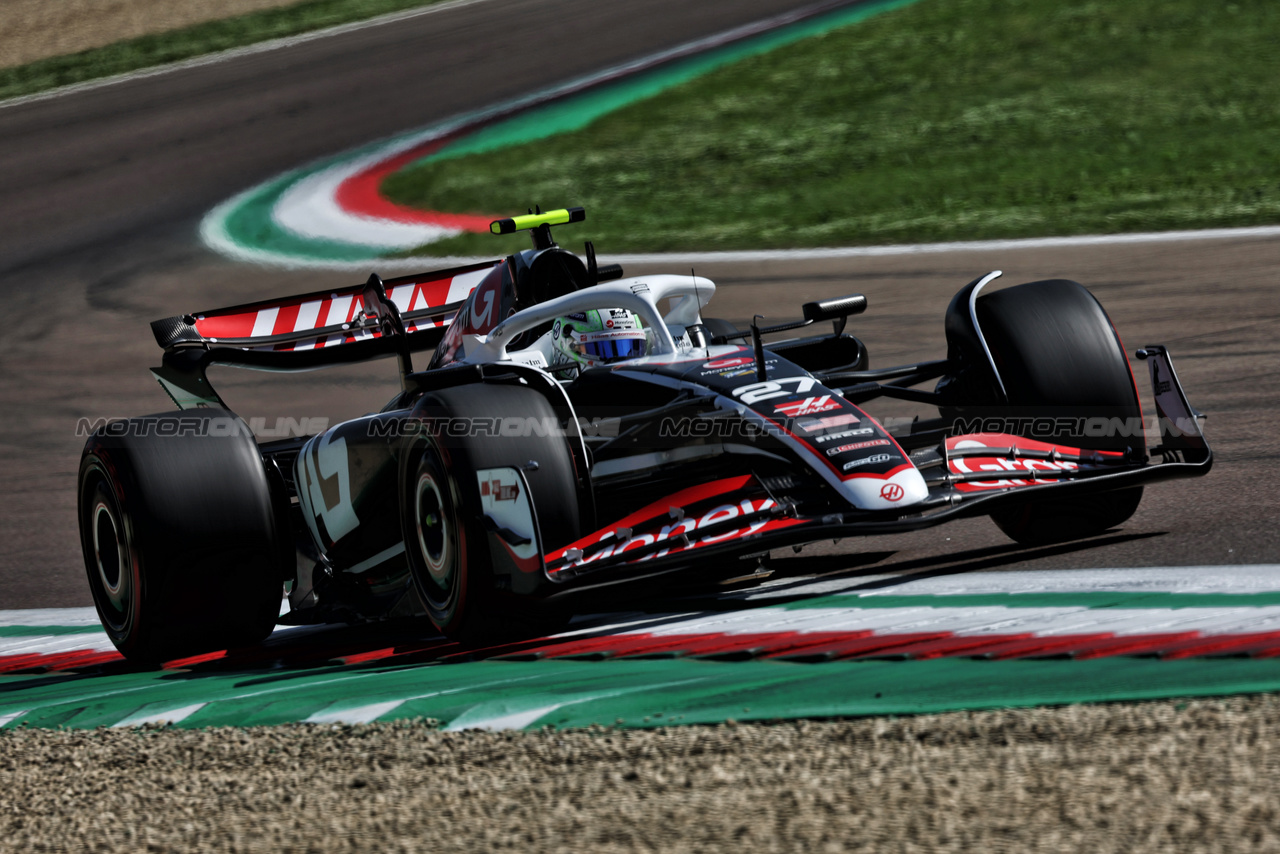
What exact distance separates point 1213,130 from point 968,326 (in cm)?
1100

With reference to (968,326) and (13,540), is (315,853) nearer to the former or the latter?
(968,326)

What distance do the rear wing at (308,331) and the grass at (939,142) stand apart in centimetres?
674

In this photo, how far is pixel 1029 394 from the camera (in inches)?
240

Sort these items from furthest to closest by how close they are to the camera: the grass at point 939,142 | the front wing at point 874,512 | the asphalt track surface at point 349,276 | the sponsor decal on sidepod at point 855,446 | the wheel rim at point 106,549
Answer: the grass at point 939,142
the asphalt track surface at point 349,276
the wheel rim at point 106,549
the sponsor decal on sidepod at point 855,446
the front wing at point 874,512

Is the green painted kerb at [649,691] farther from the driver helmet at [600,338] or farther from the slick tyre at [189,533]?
the driver helmet at [600,338]

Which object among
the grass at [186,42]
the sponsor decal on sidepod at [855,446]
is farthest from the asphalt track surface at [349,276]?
the grass at [186,42]

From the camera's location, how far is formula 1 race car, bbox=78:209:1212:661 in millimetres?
5219

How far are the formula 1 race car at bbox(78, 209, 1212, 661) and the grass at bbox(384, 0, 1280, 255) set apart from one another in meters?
7.62

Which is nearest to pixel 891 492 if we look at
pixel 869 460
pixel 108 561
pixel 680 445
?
pixel 869 460

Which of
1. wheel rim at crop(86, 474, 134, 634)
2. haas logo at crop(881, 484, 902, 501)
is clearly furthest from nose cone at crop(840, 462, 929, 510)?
wheel rim at crop(86, 474, 134, 634)

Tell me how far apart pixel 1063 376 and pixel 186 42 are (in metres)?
21.8

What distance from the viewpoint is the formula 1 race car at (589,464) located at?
17.1ft

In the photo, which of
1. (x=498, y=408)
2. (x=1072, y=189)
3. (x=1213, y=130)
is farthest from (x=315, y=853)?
(x=1213, y=130)

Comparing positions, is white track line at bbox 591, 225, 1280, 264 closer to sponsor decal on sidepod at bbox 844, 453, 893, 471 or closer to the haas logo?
sponsor decal on sidepod at bbox 844, 453, 893, 471
